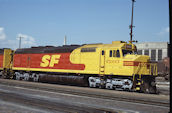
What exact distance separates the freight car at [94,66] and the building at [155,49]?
1626 inches

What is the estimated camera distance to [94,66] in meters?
17.4

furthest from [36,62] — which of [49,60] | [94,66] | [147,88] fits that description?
[147,88]

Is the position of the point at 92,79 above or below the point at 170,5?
below

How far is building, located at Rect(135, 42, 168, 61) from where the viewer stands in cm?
5478

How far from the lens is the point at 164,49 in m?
54.8

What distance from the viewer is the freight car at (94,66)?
1546 cm

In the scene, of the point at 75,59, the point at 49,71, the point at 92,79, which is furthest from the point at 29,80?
the point at 92,79

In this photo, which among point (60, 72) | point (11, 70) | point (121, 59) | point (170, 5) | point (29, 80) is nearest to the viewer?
point (170, 5)

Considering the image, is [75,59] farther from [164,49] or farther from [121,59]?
[164,49]

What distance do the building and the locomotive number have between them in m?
41.7

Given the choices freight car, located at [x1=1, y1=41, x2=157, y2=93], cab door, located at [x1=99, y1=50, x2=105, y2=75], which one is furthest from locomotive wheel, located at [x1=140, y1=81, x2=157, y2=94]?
cab door, located at [x1=99, y1=50, x2=105, y2=75]

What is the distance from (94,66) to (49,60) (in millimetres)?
5749

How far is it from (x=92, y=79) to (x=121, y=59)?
338 centimetres

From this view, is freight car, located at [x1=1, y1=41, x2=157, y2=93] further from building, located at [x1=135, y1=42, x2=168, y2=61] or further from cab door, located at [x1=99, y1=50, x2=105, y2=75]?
building, located at [x1=135, y1=42, x2=168, y2=61]
